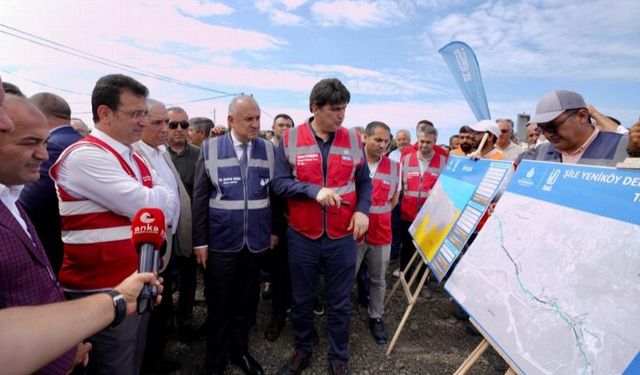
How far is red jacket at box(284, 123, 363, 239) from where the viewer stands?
2.69 metres

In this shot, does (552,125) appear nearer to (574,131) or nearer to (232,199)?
(574,131)

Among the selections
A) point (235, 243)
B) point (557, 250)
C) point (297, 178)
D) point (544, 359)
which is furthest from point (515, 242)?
point (235, 243)

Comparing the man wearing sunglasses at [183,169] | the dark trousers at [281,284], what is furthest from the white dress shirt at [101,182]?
the dark trousers at [281,284]

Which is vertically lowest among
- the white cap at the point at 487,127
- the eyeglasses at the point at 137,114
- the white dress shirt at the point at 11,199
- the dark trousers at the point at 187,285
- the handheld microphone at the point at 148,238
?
the dark trousers at the point at 187,285

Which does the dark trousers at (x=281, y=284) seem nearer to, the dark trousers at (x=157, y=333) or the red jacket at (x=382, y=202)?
the red jacket at (x=382, y=202)

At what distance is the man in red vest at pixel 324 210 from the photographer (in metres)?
2.65

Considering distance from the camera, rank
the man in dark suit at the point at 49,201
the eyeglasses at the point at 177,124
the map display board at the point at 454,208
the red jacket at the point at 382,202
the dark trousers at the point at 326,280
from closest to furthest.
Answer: the man in dark suit at the point at 49,201 → the map display board at the point at 454,208 → the dark trousers at the point at 326,280 → the red jacket at the point at 382,202 → the eyeglasses at the point at 177,124

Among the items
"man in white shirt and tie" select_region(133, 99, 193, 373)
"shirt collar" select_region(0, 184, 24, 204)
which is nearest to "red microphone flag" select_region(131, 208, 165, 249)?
"shirt collar" select_region(0, 184, 24, 204)

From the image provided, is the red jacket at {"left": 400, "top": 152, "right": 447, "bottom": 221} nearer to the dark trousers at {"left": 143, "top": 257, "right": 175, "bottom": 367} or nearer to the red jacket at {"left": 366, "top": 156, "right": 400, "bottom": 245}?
the red jacket at {"left": 366, "top": 156, "right": 400, "bottom": 245}

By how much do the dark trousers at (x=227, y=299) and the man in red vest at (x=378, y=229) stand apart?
127 cm

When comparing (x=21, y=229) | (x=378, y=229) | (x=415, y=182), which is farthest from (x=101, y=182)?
(x=415, y=182)

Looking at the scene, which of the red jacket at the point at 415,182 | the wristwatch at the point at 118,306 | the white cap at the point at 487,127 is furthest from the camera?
the red jacket at the point at 415,182

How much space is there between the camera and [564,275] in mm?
1562

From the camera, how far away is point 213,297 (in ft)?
8.85
